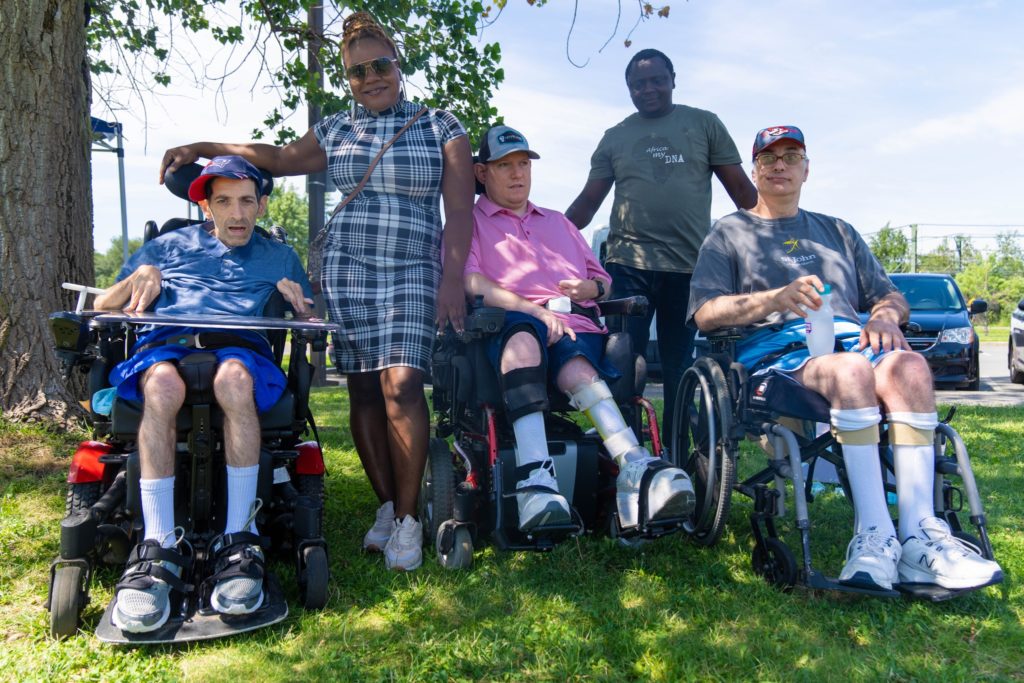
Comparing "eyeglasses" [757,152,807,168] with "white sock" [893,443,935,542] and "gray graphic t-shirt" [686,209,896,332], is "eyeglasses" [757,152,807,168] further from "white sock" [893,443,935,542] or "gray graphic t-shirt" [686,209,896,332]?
"white sock" [893,443,935,542]

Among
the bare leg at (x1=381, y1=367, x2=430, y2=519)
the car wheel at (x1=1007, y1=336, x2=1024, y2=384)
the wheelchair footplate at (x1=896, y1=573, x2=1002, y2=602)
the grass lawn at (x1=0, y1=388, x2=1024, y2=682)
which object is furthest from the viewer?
the car wheel at (x1=1007, y1=336, x2=1024, y2=384)

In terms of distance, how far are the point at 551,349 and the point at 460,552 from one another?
86cm

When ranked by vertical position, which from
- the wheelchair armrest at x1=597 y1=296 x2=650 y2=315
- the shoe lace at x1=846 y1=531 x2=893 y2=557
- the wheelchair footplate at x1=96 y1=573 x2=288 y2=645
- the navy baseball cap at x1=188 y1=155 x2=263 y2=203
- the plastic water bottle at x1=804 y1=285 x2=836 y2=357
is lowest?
the wheelchair footplate at x1=96 y1=573 x2=288 y2=645

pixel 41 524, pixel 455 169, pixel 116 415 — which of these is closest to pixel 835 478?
pixel 455 169

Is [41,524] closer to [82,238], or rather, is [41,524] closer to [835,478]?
[82,238]

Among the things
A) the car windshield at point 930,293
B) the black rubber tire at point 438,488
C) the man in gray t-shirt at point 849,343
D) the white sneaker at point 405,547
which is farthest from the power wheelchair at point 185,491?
the car windshield at point 930,293

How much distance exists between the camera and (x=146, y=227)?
3.60m

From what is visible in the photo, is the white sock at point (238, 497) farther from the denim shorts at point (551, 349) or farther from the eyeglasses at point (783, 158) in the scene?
the eyeglasses at point (783, 158)

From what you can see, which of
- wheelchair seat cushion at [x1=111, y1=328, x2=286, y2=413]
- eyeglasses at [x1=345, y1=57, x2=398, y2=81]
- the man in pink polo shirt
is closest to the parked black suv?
the man in pink polo shirt

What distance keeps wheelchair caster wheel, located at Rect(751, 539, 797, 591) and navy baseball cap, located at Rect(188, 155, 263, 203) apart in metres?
2.38

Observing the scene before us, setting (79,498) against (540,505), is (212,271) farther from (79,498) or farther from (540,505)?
(540,505)

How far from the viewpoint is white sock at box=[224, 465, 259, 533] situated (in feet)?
9.29

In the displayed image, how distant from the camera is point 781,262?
355 centimetres

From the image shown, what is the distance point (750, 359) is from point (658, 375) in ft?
12.2
